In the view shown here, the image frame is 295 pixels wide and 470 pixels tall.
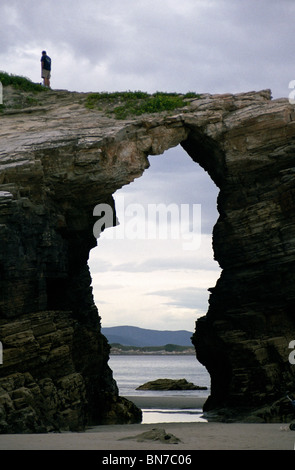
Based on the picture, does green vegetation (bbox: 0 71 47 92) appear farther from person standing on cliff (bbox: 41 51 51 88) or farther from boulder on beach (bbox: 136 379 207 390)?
boulder on beach (bbox: 136 379 207 390)

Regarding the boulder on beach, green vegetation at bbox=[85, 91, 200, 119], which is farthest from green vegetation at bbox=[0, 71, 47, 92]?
the boulder on beach

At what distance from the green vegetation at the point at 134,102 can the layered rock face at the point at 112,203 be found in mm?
1255

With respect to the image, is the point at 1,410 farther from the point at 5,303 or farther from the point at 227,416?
the point at 227,416

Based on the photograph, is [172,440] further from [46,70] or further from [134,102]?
[46,70]

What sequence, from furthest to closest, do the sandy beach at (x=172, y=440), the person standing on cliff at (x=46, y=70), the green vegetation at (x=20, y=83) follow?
the person standing on cliff at (x=46, y=70)
the green vegetation at (x=20, y=83)
the sandy beach at (x=172, y=440)

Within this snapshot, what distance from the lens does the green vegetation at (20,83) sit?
43250mm

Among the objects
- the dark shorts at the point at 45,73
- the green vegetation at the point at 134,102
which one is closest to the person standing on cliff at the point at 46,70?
the dark shorts at the point at 45,73

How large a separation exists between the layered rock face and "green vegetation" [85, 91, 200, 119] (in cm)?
126

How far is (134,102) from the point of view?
37500 millimetres

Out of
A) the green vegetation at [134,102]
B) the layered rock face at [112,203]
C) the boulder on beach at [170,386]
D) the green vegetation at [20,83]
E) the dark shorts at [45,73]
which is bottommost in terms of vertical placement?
the boulder on beach at [170,386]

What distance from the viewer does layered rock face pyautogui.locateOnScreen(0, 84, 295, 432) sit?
27734 mm

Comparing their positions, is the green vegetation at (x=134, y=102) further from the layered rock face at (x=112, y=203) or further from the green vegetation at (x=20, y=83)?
the green vegetation at (x=20, y=83)

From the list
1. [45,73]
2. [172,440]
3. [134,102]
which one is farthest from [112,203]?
[172,440]
